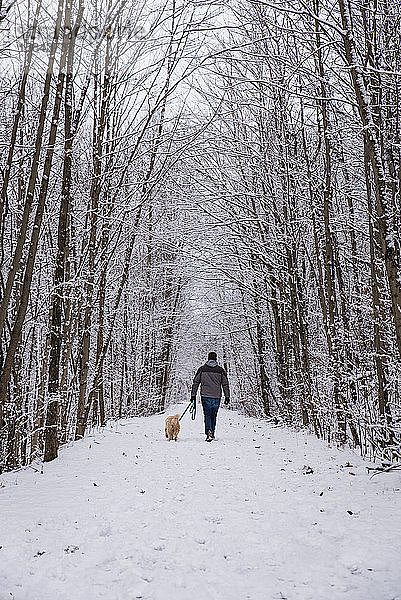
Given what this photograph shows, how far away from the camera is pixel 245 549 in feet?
10.8

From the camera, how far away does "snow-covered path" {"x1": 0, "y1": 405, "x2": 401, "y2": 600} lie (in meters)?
2.74

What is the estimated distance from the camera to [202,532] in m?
3.67

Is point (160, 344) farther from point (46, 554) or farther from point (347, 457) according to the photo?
point (46, 554)

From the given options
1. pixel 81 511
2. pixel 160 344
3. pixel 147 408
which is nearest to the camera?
pixel 81 511

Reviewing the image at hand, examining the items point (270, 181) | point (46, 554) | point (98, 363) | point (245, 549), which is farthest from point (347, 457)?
point (270, 181)

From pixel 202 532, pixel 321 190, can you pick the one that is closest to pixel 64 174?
pixel 321 190

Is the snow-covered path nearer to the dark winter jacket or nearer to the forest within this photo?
the forest

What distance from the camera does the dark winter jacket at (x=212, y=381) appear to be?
10344 millimetres

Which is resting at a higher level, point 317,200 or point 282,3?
point 282,3

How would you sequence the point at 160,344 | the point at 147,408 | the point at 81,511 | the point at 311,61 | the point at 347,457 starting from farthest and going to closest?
the point at 160,344 → the point at 147,408 → the point at 311,61 → the point at 347,457 → the point at 81,511

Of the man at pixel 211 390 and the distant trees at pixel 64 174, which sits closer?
the distant trees at pixel 64 174

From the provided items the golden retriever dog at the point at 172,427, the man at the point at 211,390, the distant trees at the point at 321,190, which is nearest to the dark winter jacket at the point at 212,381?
the man at the point at 211,390

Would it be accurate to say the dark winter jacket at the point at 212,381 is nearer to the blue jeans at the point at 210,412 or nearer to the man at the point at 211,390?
the man at the point at 211,390

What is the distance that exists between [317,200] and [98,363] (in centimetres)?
572
